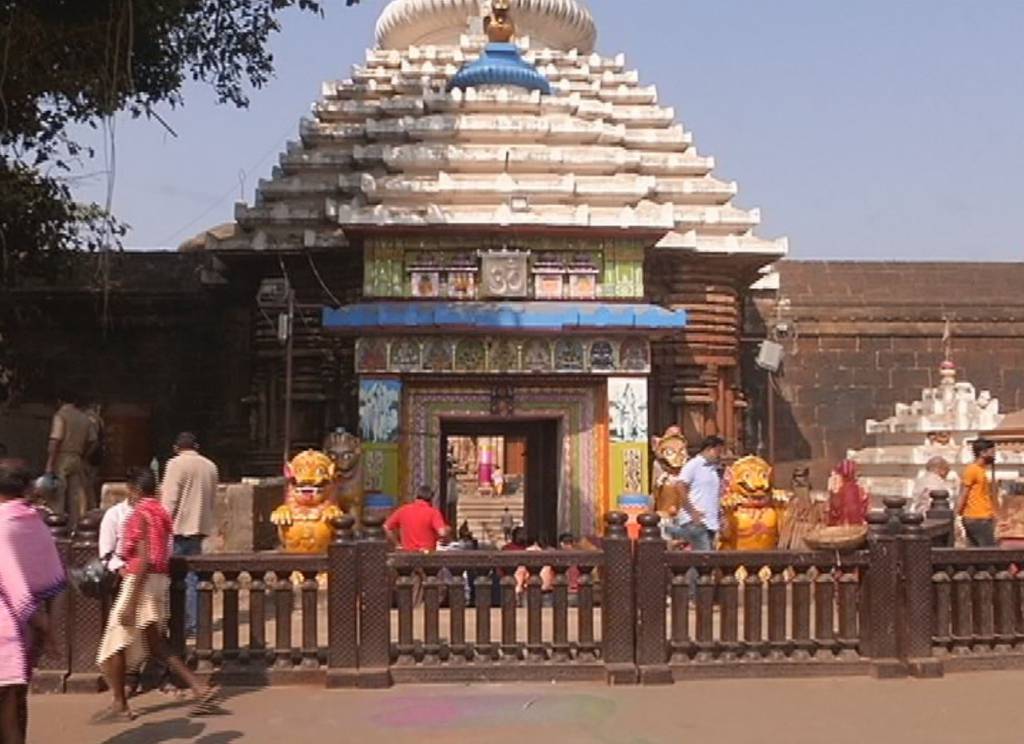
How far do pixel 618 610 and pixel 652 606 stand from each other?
8.4 inches

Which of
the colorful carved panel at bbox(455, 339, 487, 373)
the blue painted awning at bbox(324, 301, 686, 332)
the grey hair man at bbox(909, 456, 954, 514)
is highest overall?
the blue painted awning at bbox(324, 301, 686, 332)

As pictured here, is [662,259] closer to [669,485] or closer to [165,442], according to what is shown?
[669,485]

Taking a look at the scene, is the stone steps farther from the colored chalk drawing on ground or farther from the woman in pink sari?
the woman in pink sari

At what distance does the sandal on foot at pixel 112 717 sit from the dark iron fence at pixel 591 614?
2.36 feet

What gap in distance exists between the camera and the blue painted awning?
15398mm

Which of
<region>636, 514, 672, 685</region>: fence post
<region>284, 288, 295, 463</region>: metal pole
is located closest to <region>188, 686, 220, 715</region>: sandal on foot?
→ <region>636, 514, 672, 685</region>: fence post

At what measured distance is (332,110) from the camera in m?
21.8

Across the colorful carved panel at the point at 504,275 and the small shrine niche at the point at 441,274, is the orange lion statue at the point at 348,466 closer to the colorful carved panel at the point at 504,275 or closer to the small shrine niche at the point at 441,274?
the small shrine niche at the point at 441,274

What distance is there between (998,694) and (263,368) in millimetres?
13121

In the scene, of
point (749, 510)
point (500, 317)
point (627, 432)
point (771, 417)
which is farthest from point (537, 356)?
point (771, 417)

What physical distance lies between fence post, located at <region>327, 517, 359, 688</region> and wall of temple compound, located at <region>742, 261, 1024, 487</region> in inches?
595

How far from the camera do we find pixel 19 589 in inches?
227

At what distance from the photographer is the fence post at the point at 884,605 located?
8.59 meters

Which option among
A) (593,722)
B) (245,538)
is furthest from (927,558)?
(245,538)
